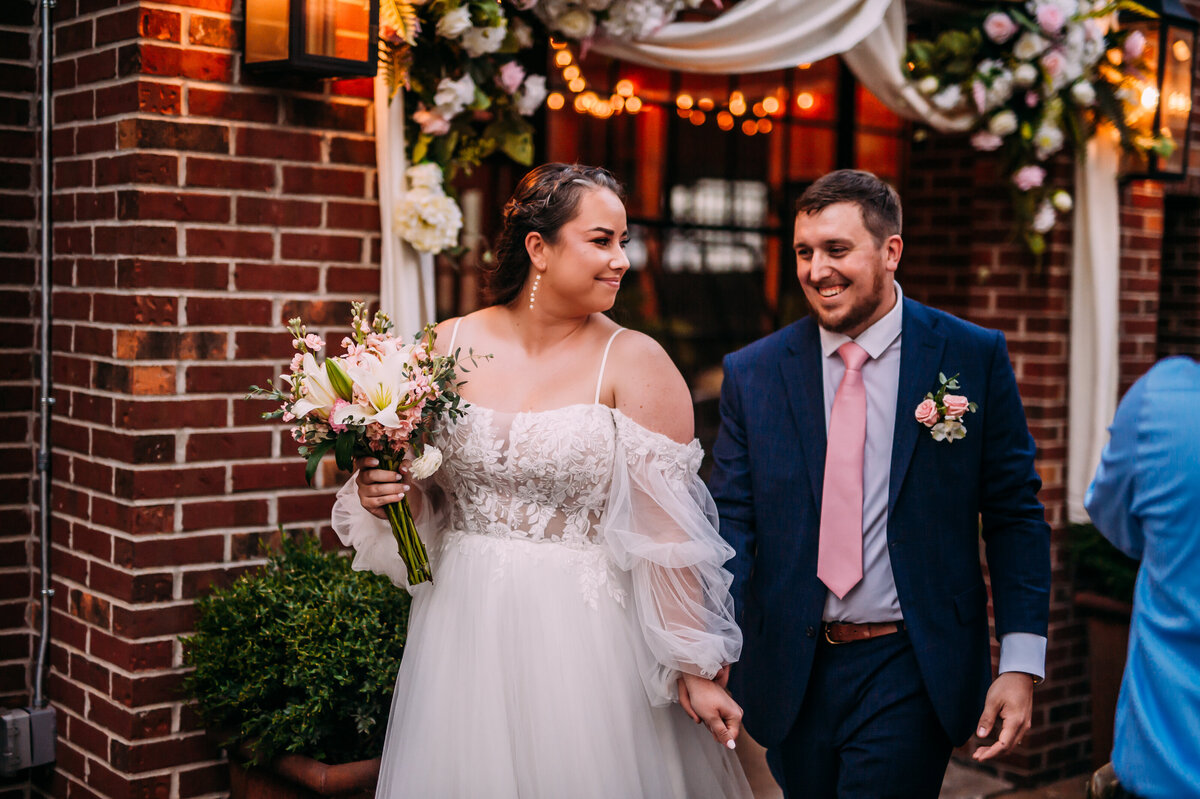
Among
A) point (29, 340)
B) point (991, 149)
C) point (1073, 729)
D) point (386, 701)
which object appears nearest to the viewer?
point (386, 701)

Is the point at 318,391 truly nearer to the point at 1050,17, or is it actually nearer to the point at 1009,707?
the point at 1009,707

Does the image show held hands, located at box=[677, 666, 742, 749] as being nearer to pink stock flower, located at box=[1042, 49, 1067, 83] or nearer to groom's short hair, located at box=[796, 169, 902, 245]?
groom's short hair, located at box=[796, 169, 902, 245]

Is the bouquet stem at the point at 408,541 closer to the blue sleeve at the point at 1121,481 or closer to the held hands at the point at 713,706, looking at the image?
the held hands at the point at 713,706

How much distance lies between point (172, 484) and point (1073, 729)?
424cm

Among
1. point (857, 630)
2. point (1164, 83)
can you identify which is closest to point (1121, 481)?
point (857, 630)

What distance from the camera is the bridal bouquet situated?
8.98ft

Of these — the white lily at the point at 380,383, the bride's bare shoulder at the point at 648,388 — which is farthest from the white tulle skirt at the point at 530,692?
the white lily at the point at 380,383

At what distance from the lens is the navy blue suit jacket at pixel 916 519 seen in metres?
3.00

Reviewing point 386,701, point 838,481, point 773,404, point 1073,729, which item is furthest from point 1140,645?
point 1073,729

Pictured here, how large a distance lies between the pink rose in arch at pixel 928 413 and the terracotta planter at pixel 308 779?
1.69 meters

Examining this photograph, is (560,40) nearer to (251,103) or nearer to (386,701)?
(251,103)

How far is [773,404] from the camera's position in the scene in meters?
3.18

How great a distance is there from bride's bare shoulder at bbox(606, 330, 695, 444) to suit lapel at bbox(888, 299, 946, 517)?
0.51 metres

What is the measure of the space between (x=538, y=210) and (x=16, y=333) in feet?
6.35
